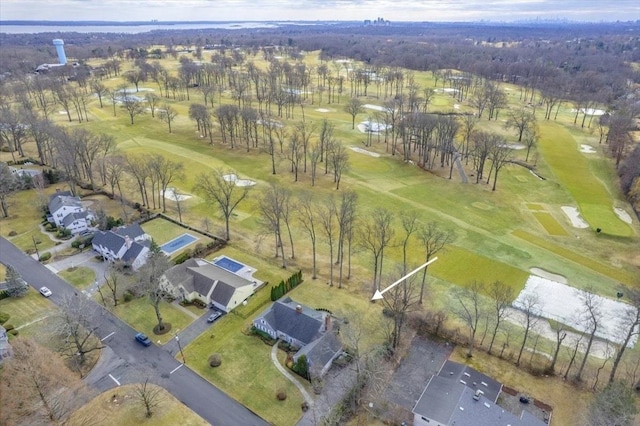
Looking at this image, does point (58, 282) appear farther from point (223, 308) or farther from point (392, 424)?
point (392, 424)

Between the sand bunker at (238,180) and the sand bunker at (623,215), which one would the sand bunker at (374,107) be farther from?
the sand bunker at (623,215)

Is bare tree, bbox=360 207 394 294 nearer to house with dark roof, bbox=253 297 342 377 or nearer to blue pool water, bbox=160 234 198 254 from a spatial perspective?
house with dark roof, bbox=253 297 342 377

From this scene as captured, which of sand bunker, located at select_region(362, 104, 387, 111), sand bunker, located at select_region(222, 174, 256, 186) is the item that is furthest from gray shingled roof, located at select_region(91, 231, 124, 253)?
sand bunker, located at select_region(362, 104, 387, 111)

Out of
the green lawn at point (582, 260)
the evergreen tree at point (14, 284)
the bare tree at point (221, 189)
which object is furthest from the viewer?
the bare tree at point (221, 189)

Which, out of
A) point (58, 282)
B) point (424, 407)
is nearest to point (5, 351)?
point (58, 282)

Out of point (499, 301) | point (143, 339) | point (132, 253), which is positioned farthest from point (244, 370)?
point (499, 301)

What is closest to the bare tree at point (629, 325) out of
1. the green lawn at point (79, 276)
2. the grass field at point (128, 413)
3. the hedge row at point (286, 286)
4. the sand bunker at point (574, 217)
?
the sand bunker at point (574, 217)
